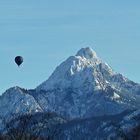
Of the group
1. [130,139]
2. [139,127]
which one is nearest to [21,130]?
[130,139]

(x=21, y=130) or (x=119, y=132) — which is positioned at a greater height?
(x=119, y=132)

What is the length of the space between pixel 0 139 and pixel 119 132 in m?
33.2

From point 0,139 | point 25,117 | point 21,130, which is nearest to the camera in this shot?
point 21,130

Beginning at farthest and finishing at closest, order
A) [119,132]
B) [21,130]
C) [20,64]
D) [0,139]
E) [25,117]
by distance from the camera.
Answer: [119,132] → [0,139] → [20,64] → [25,117] → [21,130]

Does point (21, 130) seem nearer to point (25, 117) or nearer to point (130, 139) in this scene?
point (25, 117)

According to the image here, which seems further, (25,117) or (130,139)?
(130,139)

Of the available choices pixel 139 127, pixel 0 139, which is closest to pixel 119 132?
pixel 139 127

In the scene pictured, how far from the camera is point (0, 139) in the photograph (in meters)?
161

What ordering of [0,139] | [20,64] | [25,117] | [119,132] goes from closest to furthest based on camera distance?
[25,117], [20,64], [0,139], [119,132]

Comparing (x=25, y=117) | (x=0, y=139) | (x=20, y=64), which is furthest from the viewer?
(x=0, y=139)

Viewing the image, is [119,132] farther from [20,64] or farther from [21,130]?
[21,130]

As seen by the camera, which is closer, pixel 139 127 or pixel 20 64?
pixel 20 64

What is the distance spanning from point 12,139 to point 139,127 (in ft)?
214

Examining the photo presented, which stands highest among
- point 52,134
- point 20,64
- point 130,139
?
point 20,64
